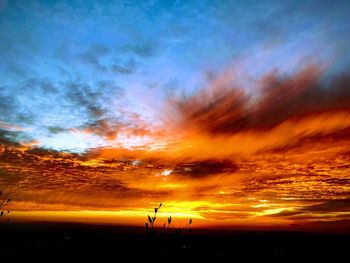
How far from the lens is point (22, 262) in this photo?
75.1 m

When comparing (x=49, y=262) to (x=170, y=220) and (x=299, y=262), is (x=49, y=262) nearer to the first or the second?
(x=170, y=220)

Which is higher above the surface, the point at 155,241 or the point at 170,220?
the point at 170,220

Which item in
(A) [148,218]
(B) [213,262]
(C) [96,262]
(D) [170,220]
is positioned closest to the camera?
(A) [148,218]

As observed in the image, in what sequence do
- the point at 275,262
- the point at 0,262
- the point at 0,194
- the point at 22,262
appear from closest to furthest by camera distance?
the point at 0,194 < the point at 0,262 < the point at 22,262 < the point at 275,262

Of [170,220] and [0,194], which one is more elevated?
[0,194]

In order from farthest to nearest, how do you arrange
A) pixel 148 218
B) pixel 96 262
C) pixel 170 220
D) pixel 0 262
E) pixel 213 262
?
pixel 213 262, pixel 96 262, pixel 0 262, pixel 170 220, pixel 148 218

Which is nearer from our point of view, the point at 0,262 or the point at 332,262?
the point at 0,262

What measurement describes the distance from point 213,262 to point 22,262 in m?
65.5

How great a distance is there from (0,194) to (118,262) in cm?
8702

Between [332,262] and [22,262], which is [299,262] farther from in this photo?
[22,262]

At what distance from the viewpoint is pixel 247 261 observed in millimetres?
117938

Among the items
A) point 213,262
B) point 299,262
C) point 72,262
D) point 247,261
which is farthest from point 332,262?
point 72,262

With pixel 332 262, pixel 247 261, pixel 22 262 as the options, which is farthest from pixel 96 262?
pixel 332 262

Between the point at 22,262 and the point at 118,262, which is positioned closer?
the point at 22,262
